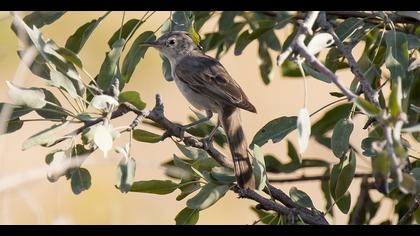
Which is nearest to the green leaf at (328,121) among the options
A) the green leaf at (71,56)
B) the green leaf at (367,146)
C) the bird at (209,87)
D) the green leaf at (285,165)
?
the green leaf at (285,165)

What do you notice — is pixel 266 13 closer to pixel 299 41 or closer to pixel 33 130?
pixel 299 41

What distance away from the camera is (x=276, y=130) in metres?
4.11

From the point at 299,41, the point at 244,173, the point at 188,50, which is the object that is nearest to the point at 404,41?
the point at 244,173

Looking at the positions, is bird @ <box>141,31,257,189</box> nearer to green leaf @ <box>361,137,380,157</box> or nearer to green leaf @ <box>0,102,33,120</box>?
green leaf @ <box>361,137,380,157</box>

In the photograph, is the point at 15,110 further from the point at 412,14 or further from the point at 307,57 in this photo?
the point at 412,14

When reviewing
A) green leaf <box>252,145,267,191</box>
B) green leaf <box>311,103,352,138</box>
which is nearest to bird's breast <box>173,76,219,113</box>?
green leaf <box>311,103,352,138</box>

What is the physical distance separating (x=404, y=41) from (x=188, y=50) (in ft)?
8.06

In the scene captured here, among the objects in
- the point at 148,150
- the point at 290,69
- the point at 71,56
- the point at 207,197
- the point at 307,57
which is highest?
the point at 307,57

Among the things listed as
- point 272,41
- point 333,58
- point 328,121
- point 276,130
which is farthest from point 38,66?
point 328,121

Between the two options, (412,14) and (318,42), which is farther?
(412,14)

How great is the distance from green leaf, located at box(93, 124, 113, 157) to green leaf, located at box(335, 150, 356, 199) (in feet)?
4.03

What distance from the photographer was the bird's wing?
16.3 ft

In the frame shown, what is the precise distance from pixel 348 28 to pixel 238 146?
86 cm

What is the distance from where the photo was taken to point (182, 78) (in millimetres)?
5578
